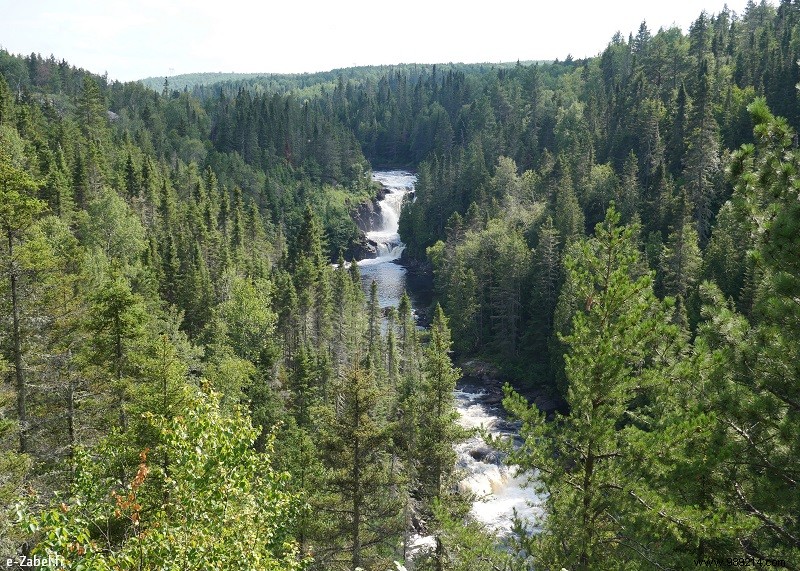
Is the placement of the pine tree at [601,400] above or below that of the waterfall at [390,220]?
above

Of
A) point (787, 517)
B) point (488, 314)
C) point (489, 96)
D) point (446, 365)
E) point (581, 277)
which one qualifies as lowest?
point (488, 314)

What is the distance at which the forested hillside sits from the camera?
1041cm

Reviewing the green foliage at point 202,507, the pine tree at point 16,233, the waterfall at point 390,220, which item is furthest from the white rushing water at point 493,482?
the waterfall at point 390,220

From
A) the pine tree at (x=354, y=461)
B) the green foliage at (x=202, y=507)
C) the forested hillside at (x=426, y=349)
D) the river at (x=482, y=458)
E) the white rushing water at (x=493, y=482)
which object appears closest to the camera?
the green foliage at (x=202, y=507)

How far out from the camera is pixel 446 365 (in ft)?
90.2

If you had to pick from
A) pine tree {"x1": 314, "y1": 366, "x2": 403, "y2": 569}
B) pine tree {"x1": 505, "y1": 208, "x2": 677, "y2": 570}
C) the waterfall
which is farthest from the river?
the waterfall

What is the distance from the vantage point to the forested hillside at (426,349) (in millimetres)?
10414

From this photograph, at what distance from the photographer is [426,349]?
28.8 metres

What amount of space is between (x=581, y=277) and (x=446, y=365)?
46.0 ft

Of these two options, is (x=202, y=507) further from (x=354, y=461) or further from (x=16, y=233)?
(x=16, y=233)

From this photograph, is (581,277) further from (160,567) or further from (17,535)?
(17,535)

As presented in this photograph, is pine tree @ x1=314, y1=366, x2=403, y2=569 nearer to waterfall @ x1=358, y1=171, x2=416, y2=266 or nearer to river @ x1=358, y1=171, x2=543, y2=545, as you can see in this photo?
river @ x1=358, y1=171, x2=543, y2=545

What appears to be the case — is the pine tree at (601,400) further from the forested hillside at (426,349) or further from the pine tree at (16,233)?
the pine tree at (16,233)

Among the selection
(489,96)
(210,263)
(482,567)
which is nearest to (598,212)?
(210,263)
